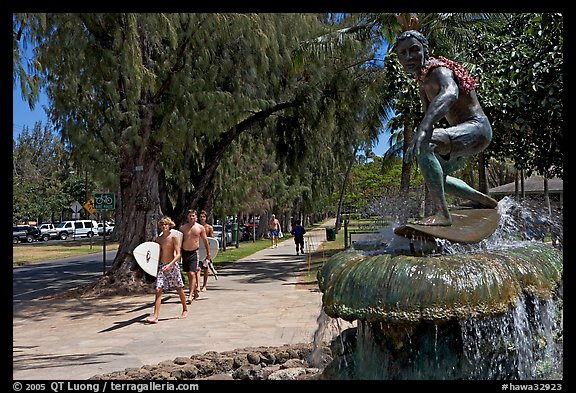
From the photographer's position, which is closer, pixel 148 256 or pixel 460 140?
pixel 460 140

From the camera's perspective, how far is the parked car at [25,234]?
4600cm

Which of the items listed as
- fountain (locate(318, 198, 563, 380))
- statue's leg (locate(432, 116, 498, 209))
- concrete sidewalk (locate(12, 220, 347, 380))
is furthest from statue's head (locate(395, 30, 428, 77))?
concrete sidewalk (locate(12, 220, 347, 380))

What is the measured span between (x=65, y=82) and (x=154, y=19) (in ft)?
8.85

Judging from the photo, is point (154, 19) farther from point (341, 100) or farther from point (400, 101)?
point (341, 100)

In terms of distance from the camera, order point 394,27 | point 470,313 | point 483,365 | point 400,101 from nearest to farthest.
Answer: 1. point 470,313
2. point 483,365
3. point 400,101
4. point 394,27

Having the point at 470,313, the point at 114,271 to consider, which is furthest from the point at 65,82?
the point at 470,313

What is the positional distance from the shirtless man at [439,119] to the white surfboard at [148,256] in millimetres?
6011

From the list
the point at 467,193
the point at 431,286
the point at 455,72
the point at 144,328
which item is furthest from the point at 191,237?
the point at 431,286

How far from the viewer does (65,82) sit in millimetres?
12734

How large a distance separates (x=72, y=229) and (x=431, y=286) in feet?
171

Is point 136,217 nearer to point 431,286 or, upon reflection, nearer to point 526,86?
point 526,86

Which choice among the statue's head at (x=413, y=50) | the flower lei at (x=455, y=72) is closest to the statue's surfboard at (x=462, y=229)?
the flower lei at (x=455, y=72)

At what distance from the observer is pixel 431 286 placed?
4.51 metres

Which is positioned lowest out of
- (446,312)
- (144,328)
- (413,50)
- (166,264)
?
(144,328)
